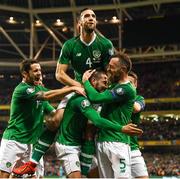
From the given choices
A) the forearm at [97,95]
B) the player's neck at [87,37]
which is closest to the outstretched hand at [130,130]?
the forearm at [97,95]

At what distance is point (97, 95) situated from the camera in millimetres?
5633

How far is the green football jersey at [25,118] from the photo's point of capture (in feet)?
24.0

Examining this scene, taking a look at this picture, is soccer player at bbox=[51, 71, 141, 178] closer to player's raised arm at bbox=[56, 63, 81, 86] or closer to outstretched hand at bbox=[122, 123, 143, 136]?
player's raised arm at bbox=[56, 63, 81, 86]

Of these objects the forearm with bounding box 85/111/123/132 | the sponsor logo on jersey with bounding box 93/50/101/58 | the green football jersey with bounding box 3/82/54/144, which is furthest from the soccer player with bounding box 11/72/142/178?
the green football jersey with bounding box 3/82/54/144

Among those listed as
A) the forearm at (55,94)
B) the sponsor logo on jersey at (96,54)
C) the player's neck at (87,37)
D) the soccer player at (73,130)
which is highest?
the player's neck at (87,37)

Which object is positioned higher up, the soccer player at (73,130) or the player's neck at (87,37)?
the player's neck at (87,37)

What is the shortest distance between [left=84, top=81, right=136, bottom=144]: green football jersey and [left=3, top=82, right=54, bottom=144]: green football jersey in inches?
69.4

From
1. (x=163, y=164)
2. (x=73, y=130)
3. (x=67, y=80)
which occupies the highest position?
(x=67, y=80)

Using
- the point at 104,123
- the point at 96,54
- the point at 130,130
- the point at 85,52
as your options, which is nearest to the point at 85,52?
the point at 85,52

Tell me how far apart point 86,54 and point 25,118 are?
6.05ft

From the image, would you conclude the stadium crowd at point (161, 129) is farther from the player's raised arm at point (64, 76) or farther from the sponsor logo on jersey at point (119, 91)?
the sponsor logo on jersey at point (119, 91)

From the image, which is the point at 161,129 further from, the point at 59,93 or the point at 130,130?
the point at 130,130

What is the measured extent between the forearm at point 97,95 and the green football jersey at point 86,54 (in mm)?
582

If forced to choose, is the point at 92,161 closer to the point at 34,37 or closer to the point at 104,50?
the point at 104,50
